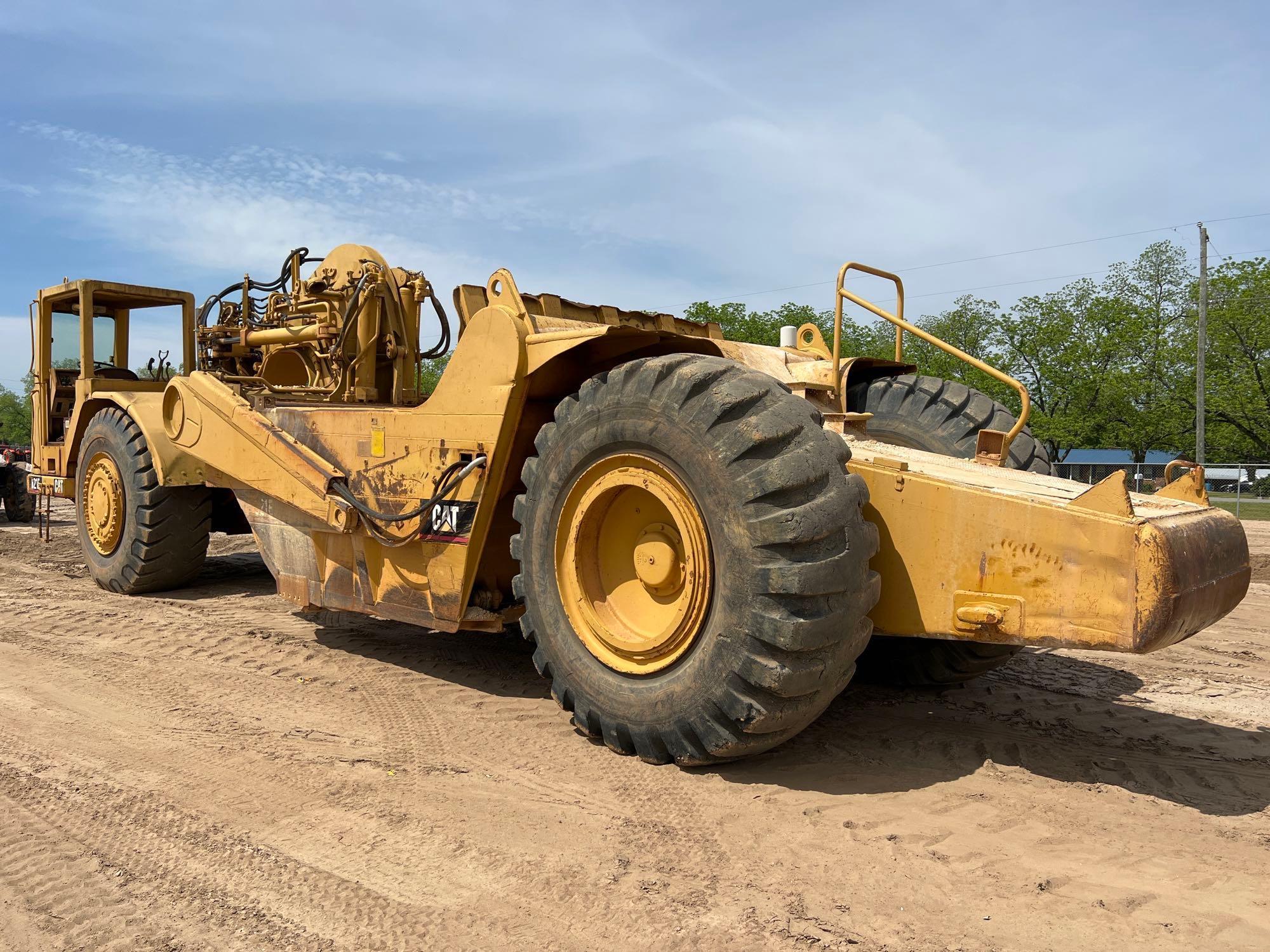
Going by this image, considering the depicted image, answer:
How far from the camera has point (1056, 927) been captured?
8.78 feet

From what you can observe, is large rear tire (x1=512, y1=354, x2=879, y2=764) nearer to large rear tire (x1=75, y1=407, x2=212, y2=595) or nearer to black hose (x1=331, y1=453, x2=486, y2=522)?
black hose (x1=331, y1=453, x2=486, y2=522)

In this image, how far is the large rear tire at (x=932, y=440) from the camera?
486cm

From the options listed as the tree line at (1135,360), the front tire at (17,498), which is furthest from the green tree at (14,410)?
the front tire at (17,498)

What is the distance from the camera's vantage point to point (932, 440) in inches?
214

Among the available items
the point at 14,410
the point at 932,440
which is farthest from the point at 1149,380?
the point at 14,410

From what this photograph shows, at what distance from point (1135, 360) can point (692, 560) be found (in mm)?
41619

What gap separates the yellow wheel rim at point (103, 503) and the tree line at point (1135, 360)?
28136 mm

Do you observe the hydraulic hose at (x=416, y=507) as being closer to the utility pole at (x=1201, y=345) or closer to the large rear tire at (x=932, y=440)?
the large rear tire at (x=932, y=440)

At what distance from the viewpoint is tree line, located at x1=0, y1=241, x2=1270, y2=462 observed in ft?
118

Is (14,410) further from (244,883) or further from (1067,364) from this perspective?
(244,883)

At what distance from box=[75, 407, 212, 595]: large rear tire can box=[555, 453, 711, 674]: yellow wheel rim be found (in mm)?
5025

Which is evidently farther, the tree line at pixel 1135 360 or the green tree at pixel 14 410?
the green tree at pixel 14 410

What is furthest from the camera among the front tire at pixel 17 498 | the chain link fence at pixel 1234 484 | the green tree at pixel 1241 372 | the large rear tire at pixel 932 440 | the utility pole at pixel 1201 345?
the green tree at pixel 1241 372

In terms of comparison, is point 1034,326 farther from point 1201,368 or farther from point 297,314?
point 297,314
